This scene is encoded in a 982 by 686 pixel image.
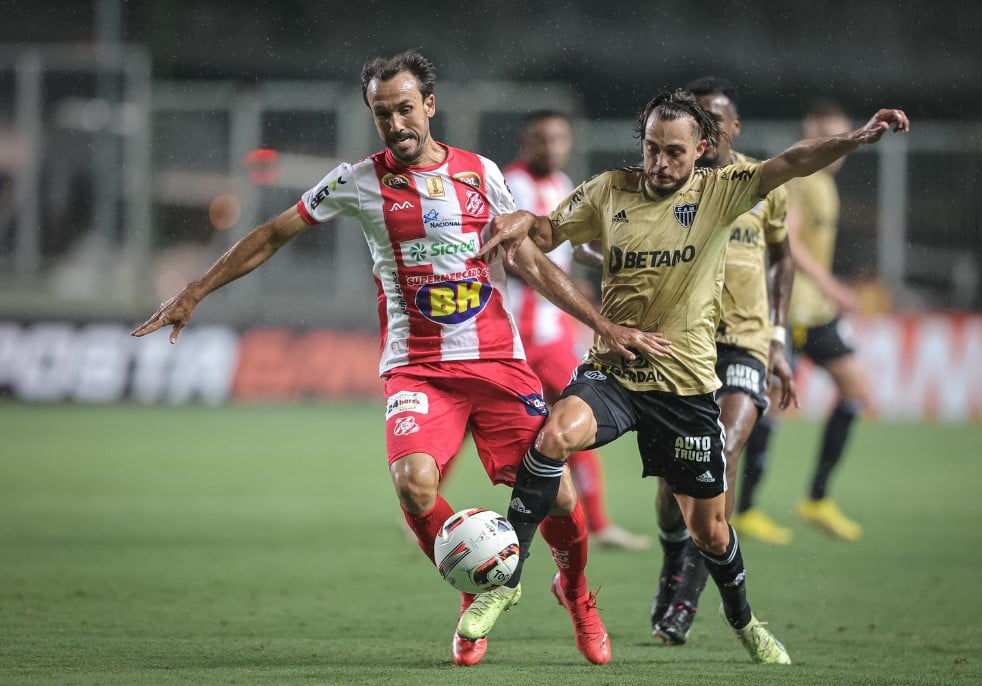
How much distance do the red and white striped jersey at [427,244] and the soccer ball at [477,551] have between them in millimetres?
806

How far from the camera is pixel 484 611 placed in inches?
220

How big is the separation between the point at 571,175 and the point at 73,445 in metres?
8.52

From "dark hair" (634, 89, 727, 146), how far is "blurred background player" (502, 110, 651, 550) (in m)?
3.27

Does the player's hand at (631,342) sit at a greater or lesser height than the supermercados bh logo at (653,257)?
lesser

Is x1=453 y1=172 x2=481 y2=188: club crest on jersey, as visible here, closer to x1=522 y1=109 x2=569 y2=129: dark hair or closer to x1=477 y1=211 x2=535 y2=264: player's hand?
x1=477 y1=211 x2=535 y2=264: player's hand

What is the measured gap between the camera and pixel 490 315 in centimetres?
602

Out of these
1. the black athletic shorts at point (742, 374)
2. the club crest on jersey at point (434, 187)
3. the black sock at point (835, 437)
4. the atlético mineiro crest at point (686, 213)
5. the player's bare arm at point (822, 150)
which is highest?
the player's bare arm at point (822, 150)

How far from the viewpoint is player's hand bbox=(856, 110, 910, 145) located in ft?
16.9

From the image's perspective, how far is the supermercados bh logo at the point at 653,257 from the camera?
571 cm

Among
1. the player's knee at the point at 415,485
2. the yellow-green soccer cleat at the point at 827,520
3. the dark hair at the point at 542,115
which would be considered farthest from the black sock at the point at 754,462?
the player's knee at the point at 415,485

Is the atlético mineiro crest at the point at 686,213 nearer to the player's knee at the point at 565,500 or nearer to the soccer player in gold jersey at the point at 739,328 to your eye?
the soccer player in gold jersey at the point at 739,328

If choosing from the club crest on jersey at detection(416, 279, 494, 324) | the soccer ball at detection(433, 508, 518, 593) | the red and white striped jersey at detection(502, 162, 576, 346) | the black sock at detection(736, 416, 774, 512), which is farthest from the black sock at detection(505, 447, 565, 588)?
the black sock at detection(736, 416, 774, 512)

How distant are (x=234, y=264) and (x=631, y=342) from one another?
165cm

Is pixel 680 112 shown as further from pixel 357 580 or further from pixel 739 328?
pixel 357 580
